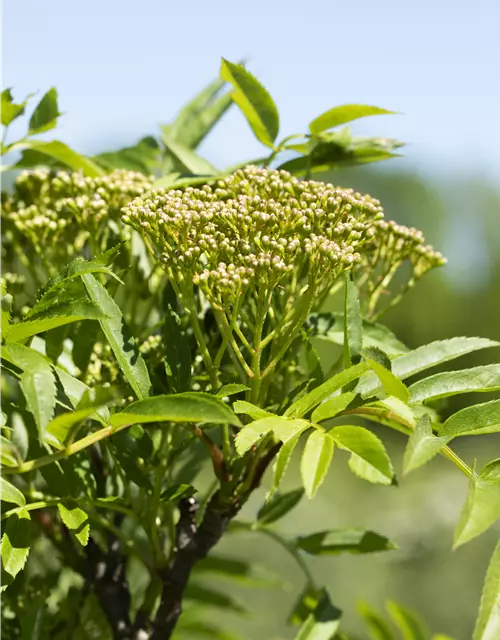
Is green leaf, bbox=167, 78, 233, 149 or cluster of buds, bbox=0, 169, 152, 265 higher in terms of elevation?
green leaf, bbox=167, 78, 233, 149

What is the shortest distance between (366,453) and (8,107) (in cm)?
40

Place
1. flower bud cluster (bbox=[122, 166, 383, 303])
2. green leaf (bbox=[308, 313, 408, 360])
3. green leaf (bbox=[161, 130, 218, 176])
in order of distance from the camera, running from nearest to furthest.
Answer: flower bud cluster (bbox=[122, 166, 383, 303])
green leaf (bbox=[308, 313, 408, 360])
green leaf (bbox=[161, 130, 218, 176])

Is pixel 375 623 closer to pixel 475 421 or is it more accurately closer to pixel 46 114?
pixel 475 421

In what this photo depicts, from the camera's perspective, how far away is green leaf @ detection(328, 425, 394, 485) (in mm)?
342

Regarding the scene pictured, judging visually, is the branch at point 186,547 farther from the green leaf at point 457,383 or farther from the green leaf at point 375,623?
the green leaf at point 375,623

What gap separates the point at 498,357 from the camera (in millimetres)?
3900

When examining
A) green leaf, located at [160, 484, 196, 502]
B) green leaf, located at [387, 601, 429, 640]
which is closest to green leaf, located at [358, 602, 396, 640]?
green leaf, located at [387, 601, 429, 640]

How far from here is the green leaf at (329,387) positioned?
15.0 inches

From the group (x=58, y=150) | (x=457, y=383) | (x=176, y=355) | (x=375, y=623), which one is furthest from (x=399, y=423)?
(x=375, y=623)

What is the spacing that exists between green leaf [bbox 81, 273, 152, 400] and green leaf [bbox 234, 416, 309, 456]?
82mm

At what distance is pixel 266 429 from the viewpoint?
363mm

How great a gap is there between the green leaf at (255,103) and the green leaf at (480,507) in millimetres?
339

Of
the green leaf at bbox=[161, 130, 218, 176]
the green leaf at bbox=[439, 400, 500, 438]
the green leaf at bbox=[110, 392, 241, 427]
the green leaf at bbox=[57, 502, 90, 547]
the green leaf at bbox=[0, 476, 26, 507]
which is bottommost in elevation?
the green leaf at bbox=[0, 476, 26, 507]

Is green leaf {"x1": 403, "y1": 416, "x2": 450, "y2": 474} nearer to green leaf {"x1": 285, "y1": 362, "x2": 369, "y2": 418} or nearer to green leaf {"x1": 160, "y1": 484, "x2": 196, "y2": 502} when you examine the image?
green leaf {"x1": 285, "y1": 362, "x2": 369, "y2": 418}
